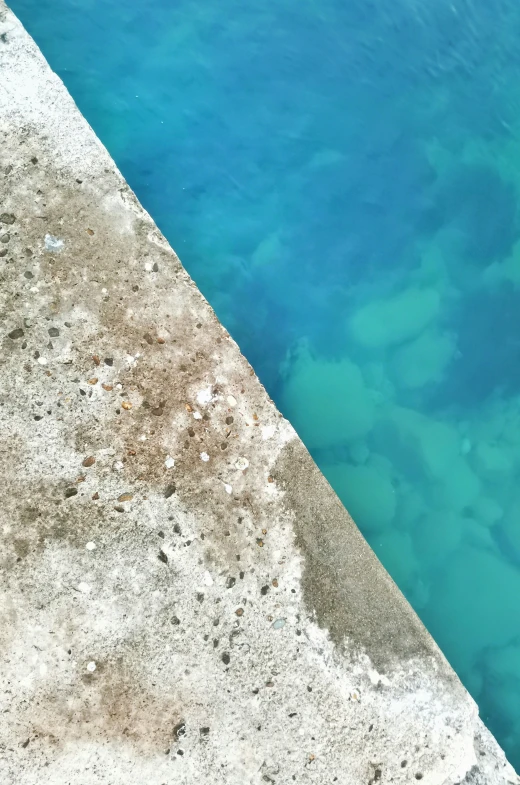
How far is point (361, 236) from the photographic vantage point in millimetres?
3316

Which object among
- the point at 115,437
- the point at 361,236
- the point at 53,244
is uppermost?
the point at 361,236

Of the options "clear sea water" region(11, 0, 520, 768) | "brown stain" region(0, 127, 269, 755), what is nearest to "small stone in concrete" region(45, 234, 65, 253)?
"brown stain" region(0, 127, 269, 755)

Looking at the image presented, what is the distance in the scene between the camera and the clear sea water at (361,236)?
10.3 ft

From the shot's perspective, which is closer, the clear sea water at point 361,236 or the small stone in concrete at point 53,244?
the small stone in concrete at point 53,244

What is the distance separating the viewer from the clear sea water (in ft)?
10.3

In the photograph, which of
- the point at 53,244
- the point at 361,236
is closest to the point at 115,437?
the point at 53,244

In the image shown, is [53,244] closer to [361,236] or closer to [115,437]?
[115,437]

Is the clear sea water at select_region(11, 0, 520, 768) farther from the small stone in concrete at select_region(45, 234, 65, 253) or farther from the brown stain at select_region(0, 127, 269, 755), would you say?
the small stone in concrete at select_region(45, 234, 65, 253)

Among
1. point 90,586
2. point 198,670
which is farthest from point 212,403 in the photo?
point 198,670

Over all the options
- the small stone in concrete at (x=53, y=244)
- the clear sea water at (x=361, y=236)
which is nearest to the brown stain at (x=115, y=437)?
the small stone in concrete at (x=53, y=244)

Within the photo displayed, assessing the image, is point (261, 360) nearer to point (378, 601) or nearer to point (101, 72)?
point (378, 601)

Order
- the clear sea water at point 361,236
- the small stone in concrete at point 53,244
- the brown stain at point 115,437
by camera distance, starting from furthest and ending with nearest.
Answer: the clear sea water at point 361,236 → the small stone in concrete at point 53,244 → the brown stain at point 115,437

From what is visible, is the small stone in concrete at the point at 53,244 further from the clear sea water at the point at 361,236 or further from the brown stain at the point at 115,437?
the clear sea water at the point at 361,236

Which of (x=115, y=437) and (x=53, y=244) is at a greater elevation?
(x=53, y=244)
